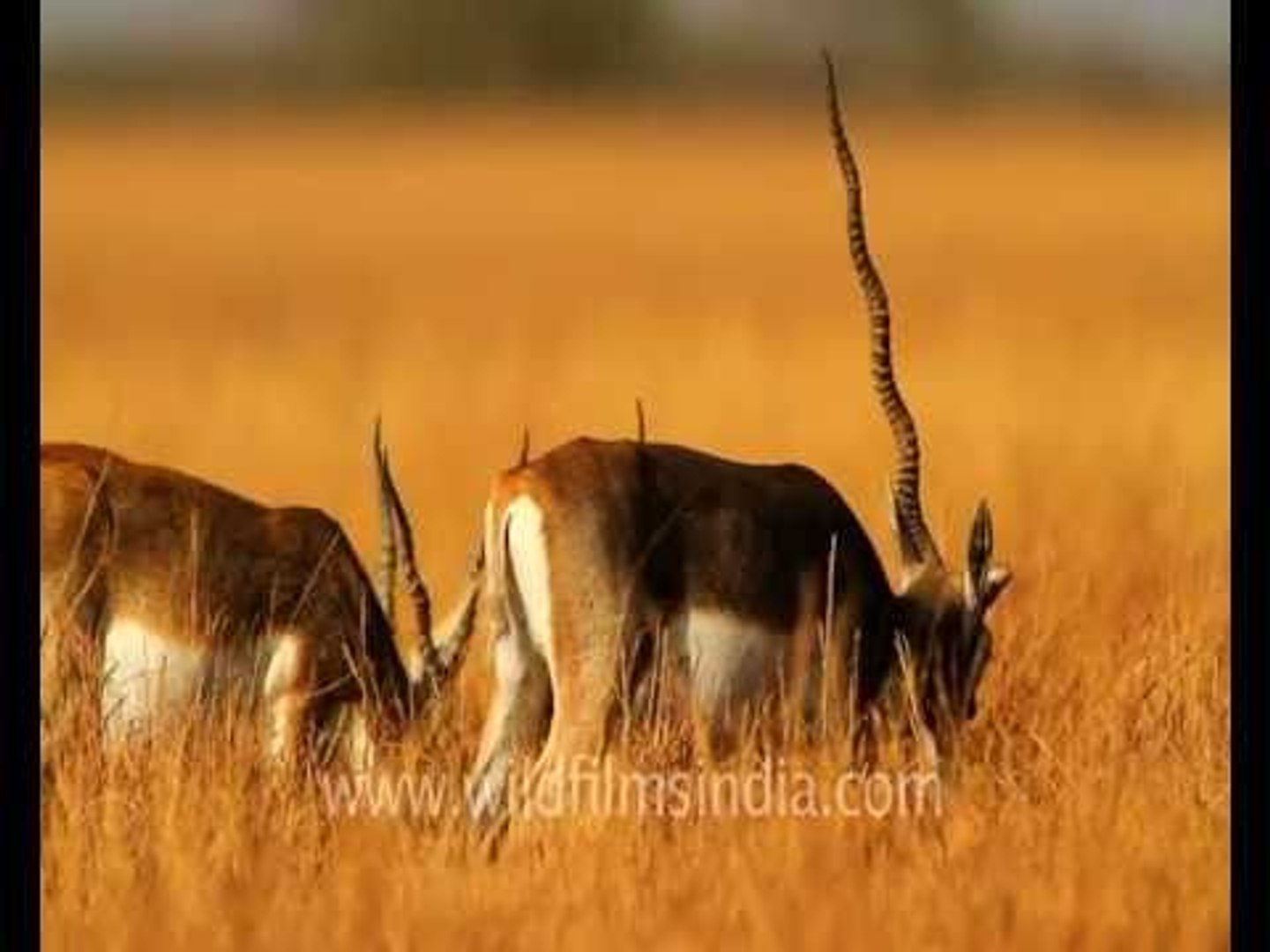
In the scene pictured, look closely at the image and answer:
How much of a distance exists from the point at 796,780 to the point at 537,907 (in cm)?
88

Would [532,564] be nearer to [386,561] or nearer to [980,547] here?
[386,561]

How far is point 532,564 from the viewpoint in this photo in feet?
33.7

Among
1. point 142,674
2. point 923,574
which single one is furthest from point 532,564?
point 923,574

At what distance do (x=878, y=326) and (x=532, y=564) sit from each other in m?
1.18

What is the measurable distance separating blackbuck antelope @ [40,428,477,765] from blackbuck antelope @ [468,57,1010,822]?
1.32 ft

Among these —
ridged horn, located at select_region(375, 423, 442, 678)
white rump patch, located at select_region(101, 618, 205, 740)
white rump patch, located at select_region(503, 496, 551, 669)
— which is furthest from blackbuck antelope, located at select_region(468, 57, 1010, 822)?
white rump patch, located at select_region(101, 618, 205, 740)

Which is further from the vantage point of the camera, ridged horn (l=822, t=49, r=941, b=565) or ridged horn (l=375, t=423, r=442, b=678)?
ridged horn (l=822, t=49, r=941, b=565)

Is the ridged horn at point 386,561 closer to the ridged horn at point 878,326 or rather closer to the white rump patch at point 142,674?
the white rump patch at point 142,674

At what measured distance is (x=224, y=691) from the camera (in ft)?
34.4

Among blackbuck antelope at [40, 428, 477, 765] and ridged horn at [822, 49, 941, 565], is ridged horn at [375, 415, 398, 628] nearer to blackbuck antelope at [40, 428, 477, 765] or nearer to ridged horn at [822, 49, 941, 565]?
blackbuck antelope at [40, 428, 477, 765]

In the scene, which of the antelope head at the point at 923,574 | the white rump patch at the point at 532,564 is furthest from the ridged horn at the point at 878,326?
the white rump patch at the point at 532,564

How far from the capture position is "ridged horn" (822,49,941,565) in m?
10.9

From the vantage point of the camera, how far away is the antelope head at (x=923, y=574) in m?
10.8

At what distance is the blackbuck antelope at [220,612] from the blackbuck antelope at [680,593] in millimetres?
402
